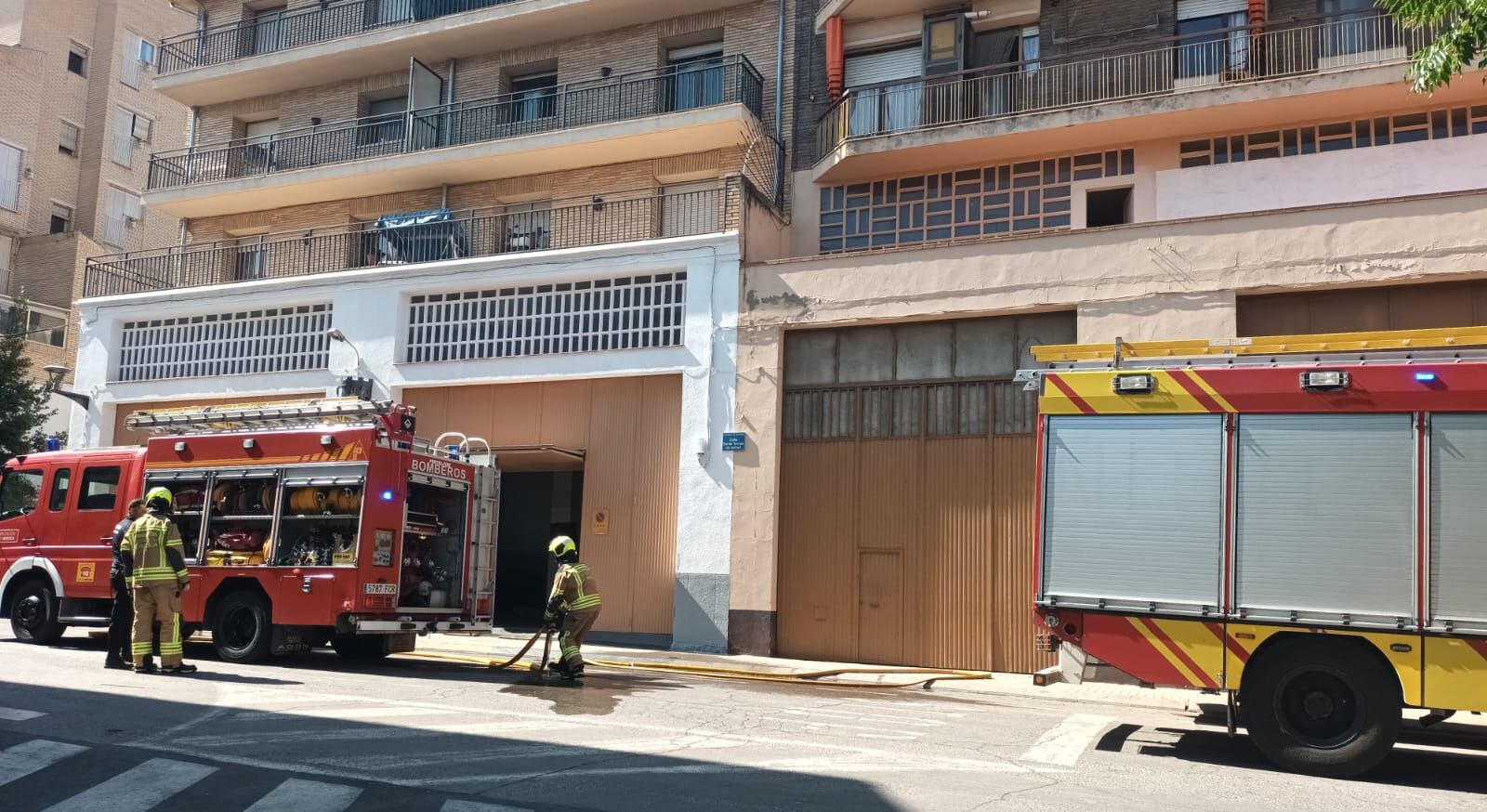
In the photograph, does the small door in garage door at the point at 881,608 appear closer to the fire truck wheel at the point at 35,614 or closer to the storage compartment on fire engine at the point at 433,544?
the storage compartment on fire engine at the point at 433,544

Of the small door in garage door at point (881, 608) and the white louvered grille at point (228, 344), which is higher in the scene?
the white louvered grille at point (228, 344)

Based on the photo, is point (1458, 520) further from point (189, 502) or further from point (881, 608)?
point (189, 502)

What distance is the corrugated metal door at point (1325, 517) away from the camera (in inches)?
336

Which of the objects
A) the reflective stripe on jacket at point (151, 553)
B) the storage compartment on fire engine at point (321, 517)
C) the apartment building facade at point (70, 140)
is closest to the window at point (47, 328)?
the apartment building facade at point (70, 140)

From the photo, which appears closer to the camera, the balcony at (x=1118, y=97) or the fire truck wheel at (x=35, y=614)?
the fire truck wheel at (x=35, y=614)

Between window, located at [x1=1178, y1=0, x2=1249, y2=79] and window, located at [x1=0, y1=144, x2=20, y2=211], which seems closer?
window, located at [x1=1178, y1=0, x2=1249, y2=79]

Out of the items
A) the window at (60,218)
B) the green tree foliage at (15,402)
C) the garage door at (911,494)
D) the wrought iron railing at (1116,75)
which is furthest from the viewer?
the window at (60,218)

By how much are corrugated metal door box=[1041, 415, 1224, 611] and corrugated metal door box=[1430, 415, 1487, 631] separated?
4.71ft

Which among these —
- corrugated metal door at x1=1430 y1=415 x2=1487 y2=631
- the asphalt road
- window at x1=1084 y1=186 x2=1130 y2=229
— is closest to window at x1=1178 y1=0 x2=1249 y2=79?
window at x1=1084 y1=186 x2=1130 y2=229

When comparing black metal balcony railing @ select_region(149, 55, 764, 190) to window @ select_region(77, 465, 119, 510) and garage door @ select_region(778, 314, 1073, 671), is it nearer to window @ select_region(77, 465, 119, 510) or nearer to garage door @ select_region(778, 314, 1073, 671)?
garage door @ select_region(778, 314, 1073, 671)

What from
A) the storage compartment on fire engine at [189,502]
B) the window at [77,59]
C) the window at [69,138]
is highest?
the window at [77,59]

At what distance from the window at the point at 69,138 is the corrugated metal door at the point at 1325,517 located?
1695 inches

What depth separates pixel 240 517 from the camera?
13.7 meters

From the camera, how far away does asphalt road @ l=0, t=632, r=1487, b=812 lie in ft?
22.0
